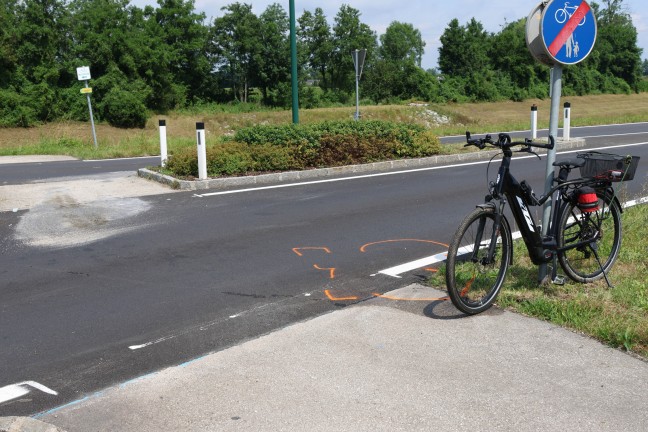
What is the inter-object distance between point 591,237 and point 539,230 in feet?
2.12

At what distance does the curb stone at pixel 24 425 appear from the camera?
344 cm

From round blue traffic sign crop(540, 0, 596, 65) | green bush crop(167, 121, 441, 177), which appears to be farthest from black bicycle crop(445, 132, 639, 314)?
green bush crop(167, 121, 441, 177)

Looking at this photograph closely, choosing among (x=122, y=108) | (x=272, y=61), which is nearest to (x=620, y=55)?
(x=272, y=61)

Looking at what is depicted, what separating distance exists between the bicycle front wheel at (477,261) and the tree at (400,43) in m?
74.7

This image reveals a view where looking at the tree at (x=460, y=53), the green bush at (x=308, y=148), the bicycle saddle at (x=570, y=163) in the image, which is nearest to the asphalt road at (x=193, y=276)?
the bicycle saddle at (x=570, y=163)

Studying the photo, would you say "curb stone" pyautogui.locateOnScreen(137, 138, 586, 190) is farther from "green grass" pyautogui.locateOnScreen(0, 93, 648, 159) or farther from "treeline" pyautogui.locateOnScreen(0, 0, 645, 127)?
"treeline" pyautogui.locateOnScreen(0, 0, 645, 127)

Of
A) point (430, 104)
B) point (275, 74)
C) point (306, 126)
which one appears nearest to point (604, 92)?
point (430, 104)

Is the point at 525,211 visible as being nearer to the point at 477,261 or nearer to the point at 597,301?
the point at 477,261

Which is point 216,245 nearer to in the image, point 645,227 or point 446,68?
point 645,227

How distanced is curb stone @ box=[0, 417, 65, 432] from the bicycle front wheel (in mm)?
2796

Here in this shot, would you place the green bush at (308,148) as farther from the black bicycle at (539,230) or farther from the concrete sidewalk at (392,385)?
the concrete sidewalk at (392,385)

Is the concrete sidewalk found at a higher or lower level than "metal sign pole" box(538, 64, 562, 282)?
lower

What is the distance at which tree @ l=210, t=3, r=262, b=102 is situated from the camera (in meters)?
49.5

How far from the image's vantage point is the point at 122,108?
117 feet
